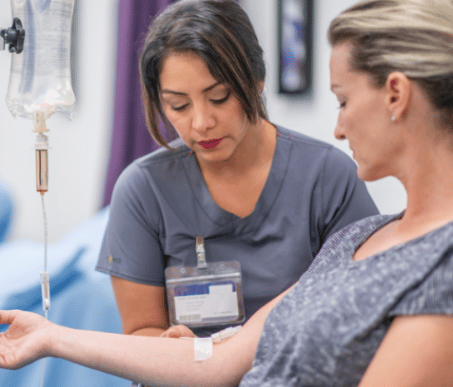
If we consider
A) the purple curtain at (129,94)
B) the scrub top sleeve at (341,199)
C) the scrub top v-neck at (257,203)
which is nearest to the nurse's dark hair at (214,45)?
the scrub top v-neck at (257,203)

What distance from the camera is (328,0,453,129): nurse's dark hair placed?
785 mm

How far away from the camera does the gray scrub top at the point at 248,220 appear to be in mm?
1289

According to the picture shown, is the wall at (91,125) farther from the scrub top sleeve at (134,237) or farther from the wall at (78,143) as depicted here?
the scrub top sleeve at (134,237)

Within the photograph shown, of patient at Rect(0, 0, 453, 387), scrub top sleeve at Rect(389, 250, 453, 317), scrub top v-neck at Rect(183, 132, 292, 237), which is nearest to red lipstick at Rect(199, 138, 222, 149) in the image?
scrub top v-neck at Rect(183, 132, 292, 237)

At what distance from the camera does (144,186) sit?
4.41 feet

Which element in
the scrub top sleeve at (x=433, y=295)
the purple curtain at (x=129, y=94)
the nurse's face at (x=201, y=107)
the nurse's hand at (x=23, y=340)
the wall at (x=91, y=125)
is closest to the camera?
the scrub top sleeve at (x=433, y=295)

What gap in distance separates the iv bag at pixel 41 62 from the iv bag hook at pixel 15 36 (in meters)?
0.05

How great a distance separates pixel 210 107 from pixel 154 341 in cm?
52

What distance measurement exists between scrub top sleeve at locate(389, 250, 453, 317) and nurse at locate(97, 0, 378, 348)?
55 centimetres

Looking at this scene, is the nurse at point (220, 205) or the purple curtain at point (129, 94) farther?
the purple curtain at point (129, 94)

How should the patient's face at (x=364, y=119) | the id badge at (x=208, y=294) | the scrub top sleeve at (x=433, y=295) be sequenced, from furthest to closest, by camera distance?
1. the id badge at (x=208, y=294)
2. the patient's face at (x=364, y=119)
3. the scrub top sleeve at (x=433, y=295)

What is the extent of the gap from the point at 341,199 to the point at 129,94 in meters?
1.70

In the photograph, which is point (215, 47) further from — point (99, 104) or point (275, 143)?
point (99, 104)

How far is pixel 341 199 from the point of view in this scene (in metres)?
1.30
